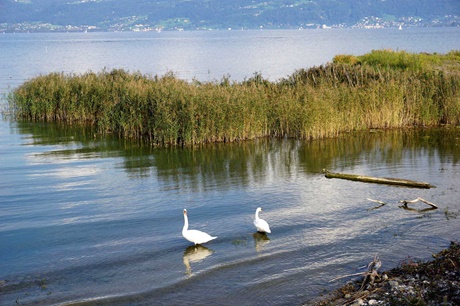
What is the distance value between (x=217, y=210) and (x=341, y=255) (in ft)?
17.5

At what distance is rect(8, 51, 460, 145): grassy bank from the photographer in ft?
98.2

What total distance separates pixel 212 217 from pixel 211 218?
10 cm

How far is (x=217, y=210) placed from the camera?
1975cm

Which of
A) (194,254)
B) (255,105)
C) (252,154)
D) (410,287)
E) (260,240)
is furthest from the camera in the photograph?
(255,105)

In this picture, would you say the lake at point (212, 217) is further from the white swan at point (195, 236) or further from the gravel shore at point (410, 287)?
the gravel shore at point (410, 287)

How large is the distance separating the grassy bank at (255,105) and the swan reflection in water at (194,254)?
1347cm

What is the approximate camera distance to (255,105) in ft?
99.3

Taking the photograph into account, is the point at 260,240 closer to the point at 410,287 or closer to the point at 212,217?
the point at 212,217

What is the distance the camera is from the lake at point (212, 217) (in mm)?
14070

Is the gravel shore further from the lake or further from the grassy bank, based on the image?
the grassy bank

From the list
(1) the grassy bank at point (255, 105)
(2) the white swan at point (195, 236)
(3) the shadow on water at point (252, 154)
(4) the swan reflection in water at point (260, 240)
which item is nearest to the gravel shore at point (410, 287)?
(4) the swan reflection in water at point (260, 240)

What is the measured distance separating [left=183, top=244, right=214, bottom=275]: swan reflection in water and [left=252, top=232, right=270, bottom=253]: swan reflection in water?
1.20 metres

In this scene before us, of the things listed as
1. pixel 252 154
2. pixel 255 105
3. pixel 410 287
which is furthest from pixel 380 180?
pixel 410 287

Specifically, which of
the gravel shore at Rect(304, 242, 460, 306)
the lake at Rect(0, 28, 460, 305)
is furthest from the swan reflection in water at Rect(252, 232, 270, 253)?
the gravel shore at Rect(304, 242, 460, 306)
